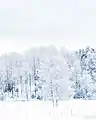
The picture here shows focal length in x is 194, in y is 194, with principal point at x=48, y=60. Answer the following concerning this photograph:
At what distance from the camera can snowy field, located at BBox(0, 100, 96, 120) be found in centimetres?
144

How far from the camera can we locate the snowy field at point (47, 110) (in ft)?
4.72

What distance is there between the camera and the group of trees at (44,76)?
1454 mm

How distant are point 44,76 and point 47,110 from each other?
256 mm

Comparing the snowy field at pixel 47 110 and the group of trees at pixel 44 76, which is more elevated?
the group of trees at pixel 44 76

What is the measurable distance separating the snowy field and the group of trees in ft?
0.15

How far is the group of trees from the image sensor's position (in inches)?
57.2

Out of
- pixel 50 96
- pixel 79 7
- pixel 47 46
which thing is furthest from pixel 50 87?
pixel 79 7

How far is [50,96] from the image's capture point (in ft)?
4.84

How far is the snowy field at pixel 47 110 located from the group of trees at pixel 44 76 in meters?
0.05

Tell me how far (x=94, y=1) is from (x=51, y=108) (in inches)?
35.4

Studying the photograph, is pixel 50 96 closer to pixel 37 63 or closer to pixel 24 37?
pixel 37 63

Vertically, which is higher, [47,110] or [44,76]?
[44,76]

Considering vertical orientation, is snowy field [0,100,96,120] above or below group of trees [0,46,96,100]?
below

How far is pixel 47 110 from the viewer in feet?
4.79
